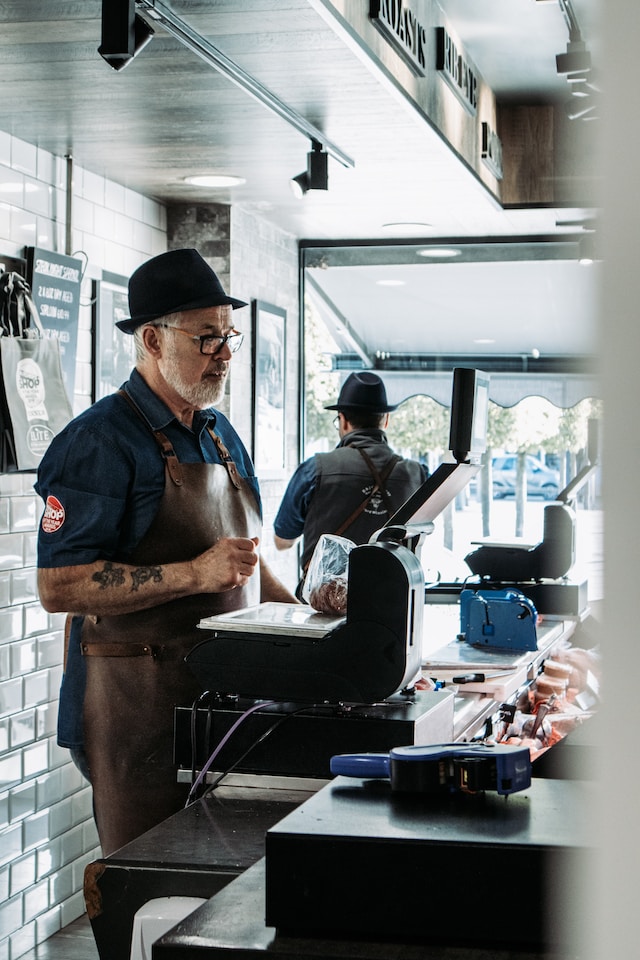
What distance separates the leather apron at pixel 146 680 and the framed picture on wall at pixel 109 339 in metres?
2.14

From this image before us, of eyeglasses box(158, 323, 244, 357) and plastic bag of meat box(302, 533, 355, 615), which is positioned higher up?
eyeglasses box(158, 323, 244, 357)

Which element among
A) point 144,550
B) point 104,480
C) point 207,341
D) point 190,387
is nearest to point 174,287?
point 207,341

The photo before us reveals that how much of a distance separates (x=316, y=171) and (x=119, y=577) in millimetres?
2198

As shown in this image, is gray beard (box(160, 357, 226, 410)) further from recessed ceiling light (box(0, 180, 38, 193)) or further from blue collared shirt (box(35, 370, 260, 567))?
recessed ceiling light (box(0, 180, 38, 193))

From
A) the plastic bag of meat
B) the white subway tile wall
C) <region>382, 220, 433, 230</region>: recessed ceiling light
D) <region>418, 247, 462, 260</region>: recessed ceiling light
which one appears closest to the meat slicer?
the plastic bag of meat

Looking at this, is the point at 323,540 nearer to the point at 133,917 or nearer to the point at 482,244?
the point at 133,917

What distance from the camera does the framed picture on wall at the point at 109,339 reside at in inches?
185

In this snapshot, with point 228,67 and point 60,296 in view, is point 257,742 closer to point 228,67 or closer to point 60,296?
point 228,67

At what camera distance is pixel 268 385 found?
609 cm

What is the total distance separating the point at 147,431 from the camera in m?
2.66

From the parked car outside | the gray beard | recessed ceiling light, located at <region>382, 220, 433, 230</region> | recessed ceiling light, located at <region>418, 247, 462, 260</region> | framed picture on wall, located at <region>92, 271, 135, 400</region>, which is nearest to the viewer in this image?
the gray beard

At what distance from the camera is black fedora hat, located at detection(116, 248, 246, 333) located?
281 cm

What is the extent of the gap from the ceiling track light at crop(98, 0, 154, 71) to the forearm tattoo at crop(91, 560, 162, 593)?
1.15 metres

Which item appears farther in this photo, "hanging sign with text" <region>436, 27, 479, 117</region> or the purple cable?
"hanging sign with text" <region>436, 27, 479, 117</region>
